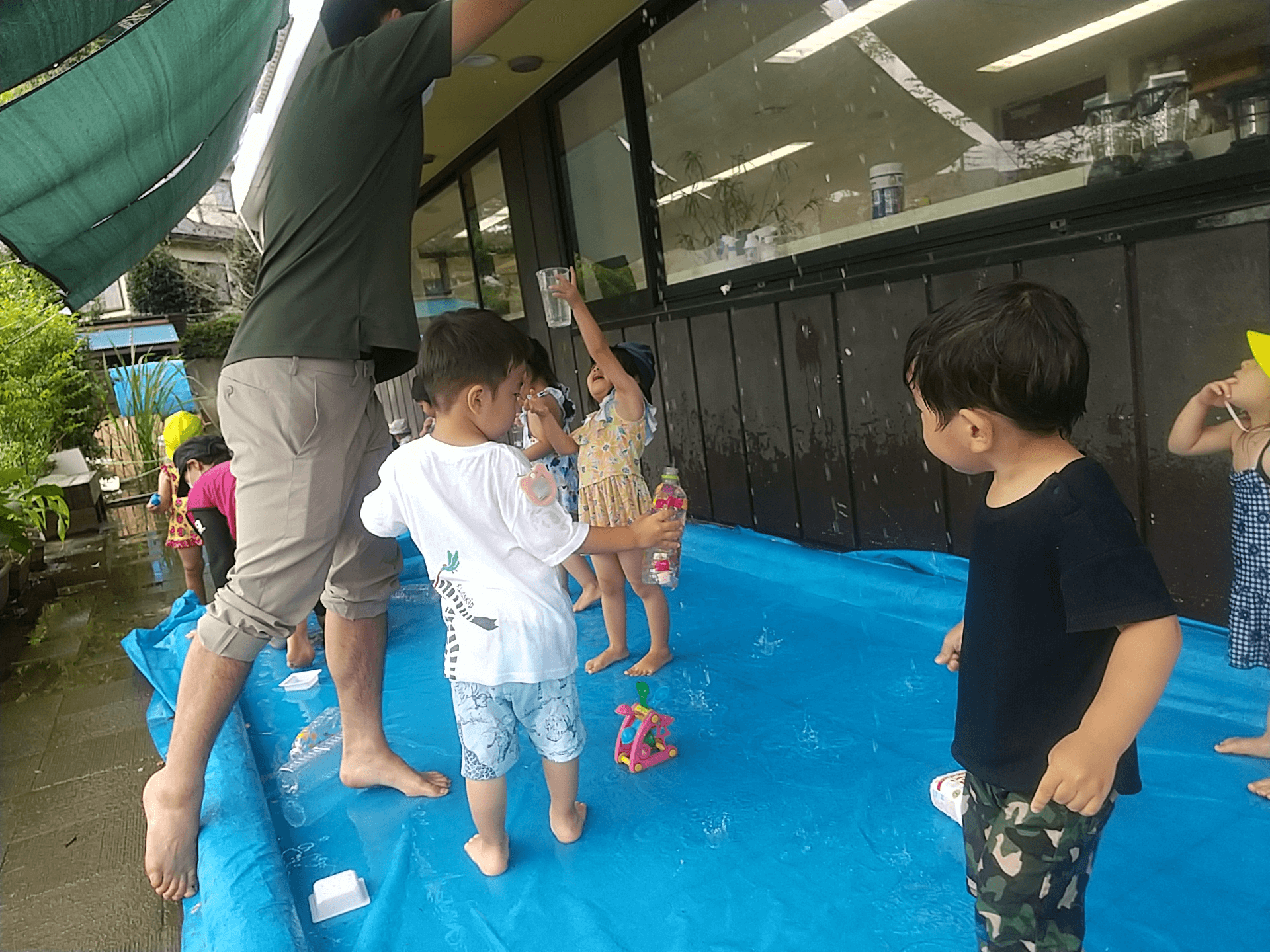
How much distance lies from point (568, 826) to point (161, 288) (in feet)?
75.5

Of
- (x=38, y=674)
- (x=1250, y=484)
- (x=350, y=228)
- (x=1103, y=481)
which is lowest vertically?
(x=38, y=674)

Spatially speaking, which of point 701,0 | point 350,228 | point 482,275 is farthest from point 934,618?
point 482,275

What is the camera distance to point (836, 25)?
12.0 ft

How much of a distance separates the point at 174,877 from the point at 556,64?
4776mm

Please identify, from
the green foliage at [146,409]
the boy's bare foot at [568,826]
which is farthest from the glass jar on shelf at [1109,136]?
the green foliage at [146,409]

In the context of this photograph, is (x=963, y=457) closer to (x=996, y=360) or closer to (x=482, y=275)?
(x=996, y=360)

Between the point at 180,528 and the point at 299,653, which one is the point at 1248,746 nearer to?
the point at 299,653

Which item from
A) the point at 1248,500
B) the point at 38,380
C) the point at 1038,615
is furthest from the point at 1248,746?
the point at 38,380

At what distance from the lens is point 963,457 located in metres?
1.19

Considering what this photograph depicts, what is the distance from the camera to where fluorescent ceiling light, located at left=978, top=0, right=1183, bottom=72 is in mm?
2566

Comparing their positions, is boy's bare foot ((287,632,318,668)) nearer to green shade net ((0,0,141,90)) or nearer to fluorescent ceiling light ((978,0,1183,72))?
green shade net ((0,0,141,90))

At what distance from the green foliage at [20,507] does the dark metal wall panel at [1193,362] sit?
18.9ft

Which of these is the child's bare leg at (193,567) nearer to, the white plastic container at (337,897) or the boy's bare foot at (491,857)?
the white plastic container at (337,897)

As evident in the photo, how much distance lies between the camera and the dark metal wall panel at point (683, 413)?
4.76 meters
